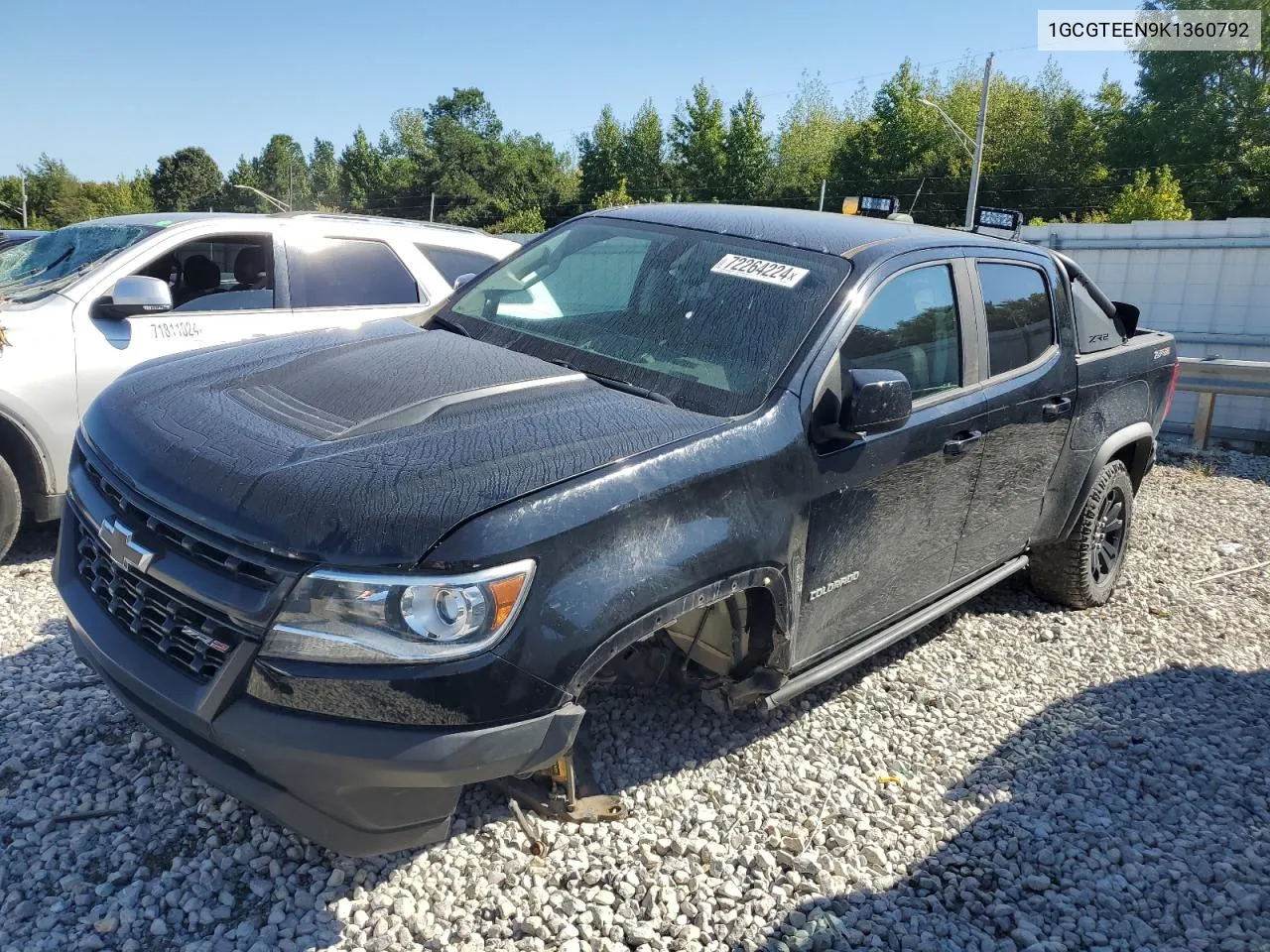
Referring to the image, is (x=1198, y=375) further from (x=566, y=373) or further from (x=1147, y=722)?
(x=566, y=373)

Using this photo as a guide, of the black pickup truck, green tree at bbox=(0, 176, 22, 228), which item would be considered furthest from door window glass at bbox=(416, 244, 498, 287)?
green tree at bbox=(0, 176, 22, 228)

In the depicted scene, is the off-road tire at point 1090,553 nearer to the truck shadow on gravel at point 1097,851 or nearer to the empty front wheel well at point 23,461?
the truck shadow on gravel at point 1097,851

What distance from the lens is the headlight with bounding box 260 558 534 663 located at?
2057 millimetres

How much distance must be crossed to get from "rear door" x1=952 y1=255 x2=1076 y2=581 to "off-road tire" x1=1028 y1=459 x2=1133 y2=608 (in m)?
0.56

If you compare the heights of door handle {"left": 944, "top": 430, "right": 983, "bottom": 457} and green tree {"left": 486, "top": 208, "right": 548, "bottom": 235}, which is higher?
green tree {"left": 486, "top": 208, "right": 548, "bottom": 235}

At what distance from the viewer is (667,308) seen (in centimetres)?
331

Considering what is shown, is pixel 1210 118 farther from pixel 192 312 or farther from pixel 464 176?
pixel 192 312

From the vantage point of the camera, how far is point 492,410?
2641mm

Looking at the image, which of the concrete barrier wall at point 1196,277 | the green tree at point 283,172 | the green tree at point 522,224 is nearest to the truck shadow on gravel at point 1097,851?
the concrete barrier wall at point 1196,277

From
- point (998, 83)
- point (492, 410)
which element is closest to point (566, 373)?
point (492, 410)

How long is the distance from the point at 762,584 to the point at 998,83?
231ft

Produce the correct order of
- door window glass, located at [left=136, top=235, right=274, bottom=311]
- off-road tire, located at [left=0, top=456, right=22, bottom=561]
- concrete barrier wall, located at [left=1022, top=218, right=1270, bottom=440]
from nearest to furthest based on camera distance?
1. off-road tire, located at [left=0, top=456, right=22, bottom=561]
2. door window glass, located at [left=136, top=235, right=274, bottom=311]
3. concrete barrier wall, located at [left=1022, top=218, right=1270, bottom=440]

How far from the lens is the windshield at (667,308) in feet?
9.86

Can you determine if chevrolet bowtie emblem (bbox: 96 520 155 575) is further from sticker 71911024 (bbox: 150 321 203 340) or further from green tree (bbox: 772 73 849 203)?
green tree (bbox: 772 73 849 203)
